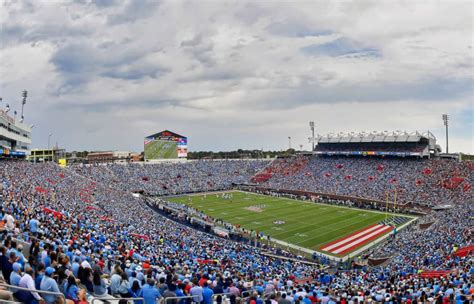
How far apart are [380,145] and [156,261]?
5136cm

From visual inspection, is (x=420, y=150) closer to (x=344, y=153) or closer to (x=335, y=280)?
(x=344, y=153)

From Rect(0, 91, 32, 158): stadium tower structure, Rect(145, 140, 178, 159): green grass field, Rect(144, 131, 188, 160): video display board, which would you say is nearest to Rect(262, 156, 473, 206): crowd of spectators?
Rect(144, 131, 188, 160): video display board

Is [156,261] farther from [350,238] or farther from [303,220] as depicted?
[303,220]

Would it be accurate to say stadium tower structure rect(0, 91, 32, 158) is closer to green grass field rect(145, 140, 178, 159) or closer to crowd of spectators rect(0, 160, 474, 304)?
crowd of spectators rect(0, 160, 474, 304)

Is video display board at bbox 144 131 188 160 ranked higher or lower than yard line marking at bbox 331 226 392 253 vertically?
higher

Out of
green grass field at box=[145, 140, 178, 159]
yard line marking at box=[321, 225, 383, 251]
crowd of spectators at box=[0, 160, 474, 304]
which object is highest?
green grass field at box=[145, 140, 178, 159]

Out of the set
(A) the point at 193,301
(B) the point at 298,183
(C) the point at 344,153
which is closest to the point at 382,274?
(A) the point at 193,301

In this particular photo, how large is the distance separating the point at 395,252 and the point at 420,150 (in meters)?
33.9

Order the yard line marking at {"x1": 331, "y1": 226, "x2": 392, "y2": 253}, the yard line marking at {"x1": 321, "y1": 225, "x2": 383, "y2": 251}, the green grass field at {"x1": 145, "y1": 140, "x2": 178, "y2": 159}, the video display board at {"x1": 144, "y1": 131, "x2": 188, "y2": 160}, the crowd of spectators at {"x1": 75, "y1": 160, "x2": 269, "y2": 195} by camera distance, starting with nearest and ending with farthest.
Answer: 1. the yard line marking at {"x1": 331, "y1": 226, "x2": 392, "y2": 253}
2. the yard line marking at {"x1": 321, "y1": 225, "x2": 383, "y2": 251}
3. the crowd of spectators at {"x1": 75, "y1": 160, "x2": 269, "y2": 195}
4. the green grass field at {"x1": 145, "y1": 140, "x2": 178, "y2": 159}
5. the video display board at {"x1": 144, "y1": 131, "x2": 188, "y2": 160}

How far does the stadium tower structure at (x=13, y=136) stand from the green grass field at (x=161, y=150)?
65.1 feet

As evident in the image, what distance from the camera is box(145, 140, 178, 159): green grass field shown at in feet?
224

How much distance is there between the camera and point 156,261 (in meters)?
15.4

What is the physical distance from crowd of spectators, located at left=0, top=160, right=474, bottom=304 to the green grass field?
89.8 feet

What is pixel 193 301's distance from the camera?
323 inches
